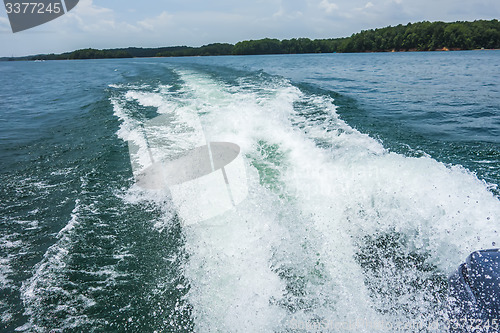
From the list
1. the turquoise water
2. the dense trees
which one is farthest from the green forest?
the turquoise water

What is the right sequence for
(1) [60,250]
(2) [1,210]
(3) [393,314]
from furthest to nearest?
(2) [1,210], (1) [60,250], (3) [393,314]

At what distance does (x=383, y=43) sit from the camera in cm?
6184

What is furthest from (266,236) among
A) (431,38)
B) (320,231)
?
(431,38)

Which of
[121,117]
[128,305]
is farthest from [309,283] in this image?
[121,117]

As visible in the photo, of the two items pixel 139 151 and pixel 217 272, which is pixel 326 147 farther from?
pixel 139 151

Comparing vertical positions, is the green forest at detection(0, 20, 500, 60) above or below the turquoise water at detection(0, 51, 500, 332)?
above

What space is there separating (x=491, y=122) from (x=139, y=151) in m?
9.28

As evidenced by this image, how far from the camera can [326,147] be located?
5355mm

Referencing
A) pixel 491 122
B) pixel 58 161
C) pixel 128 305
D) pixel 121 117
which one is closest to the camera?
pixel 128 305

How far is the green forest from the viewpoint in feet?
167

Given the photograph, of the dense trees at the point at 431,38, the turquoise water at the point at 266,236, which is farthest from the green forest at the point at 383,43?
the turquoise water at the point at 266,236

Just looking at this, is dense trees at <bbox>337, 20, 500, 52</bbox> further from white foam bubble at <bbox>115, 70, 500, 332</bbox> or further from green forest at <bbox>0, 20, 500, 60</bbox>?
white foam bubble at <bbox>115, 70, 500, 332</bbox>

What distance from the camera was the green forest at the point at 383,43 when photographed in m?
50.9

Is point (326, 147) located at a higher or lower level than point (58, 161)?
higher
